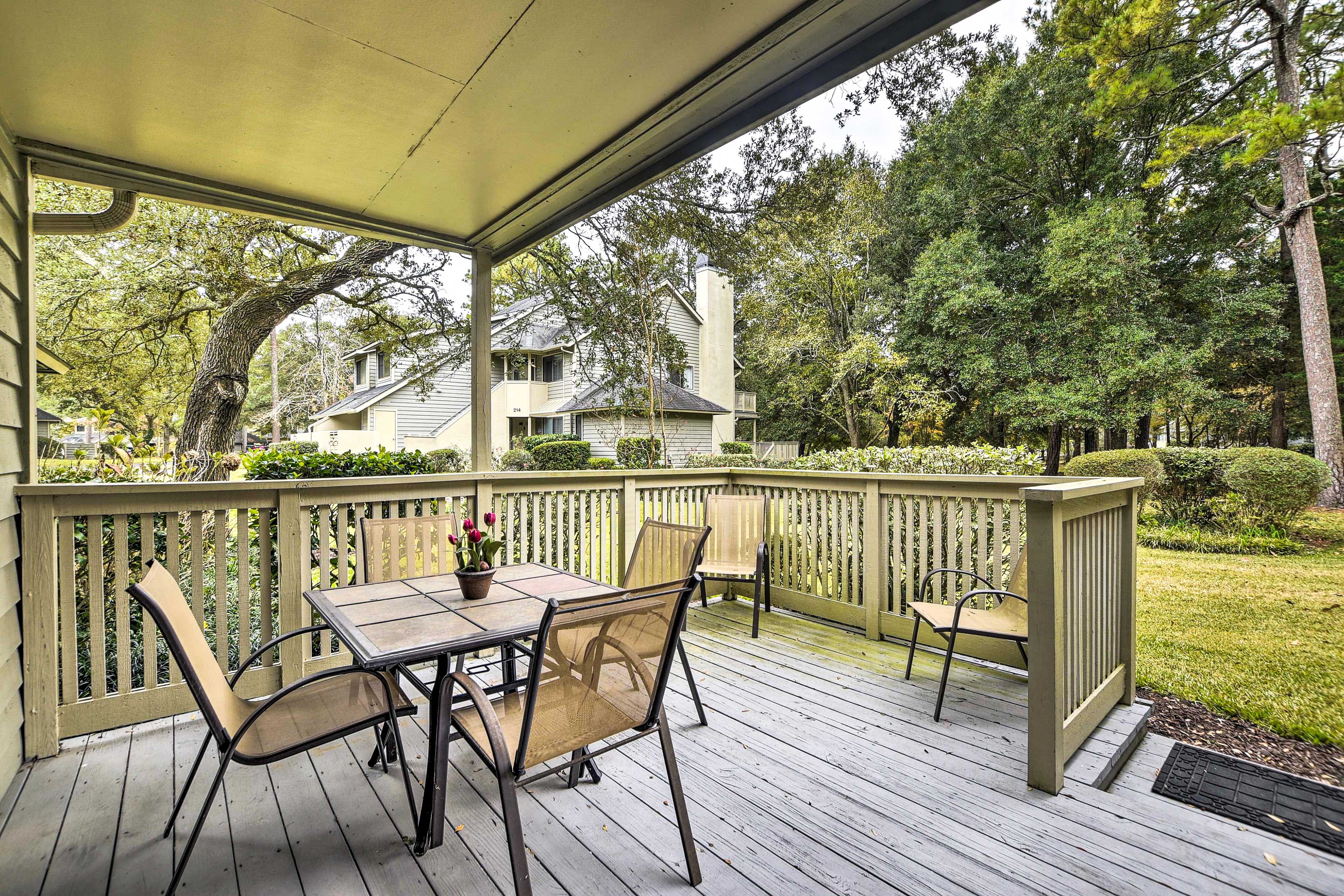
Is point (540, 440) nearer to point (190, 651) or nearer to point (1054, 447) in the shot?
point (1054, 447)

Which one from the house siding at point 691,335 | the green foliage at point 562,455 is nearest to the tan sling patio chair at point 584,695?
the green foliage at point 562,455

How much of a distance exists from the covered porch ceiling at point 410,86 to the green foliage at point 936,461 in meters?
2.58

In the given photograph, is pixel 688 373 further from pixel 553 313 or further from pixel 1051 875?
pixel 1051 875

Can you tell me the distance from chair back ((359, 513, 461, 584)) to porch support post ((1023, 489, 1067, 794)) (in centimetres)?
238

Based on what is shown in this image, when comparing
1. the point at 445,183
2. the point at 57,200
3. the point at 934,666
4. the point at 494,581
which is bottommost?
the point at 934,666

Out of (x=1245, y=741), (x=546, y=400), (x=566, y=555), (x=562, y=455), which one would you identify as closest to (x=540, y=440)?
(x=562, y=455)

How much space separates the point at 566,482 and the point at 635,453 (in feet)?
21.8

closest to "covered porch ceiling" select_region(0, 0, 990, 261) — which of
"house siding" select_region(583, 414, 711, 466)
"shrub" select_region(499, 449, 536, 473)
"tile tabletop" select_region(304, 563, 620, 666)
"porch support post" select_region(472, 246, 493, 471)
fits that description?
"porch support post" select_region(472, 246, 493, 471)

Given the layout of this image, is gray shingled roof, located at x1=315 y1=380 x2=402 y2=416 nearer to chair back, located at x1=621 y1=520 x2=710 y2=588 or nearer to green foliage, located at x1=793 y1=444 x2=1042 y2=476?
green foliage, located at x1=793 y1=444 x2=1042 y2=476

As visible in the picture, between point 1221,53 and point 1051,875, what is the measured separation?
20.7 ft

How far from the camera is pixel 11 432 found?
229 cm

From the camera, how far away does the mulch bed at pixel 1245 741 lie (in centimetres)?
241

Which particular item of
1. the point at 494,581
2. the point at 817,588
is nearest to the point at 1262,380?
the point at 817,588

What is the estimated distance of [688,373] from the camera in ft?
50.4
